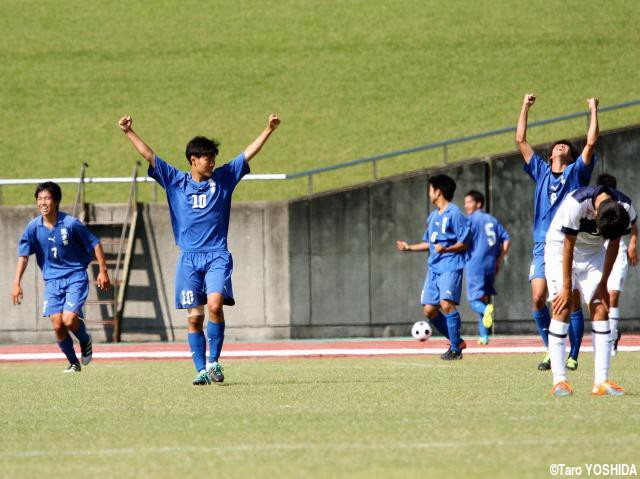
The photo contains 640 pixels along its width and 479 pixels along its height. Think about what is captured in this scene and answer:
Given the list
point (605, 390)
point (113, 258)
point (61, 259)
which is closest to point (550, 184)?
point (605, 390)

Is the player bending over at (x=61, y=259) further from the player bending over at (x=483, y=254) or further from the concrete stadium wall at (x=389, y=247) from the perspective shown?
the concrete stadium wall at (x=389, y=247)

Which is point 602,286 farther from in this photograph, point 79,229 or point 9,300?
point 9,300

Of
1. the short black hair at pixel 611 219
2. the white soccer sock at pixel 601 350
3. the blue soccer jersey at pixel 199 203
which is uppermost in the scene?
the blue soccer jersey at pixel 199 203

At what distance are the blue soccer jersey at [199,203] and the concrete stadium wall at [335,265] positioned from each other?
36.2 ft

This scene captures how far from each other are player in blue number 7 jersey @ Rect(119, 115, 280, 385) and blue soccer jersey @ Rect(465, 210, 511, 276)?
8.91m

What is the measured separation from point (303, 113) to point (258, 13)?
893cm

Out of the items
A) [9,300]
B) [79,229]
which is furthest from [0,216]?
[79,229]

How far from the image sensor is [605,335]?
10.5m

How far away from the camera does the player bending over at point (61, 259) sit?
14992mm

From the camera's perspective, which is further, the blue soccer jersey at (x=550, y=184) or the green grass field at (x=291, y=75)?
the green grass field at (x=291, y=75)

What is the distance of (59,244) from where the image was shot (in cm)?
1510

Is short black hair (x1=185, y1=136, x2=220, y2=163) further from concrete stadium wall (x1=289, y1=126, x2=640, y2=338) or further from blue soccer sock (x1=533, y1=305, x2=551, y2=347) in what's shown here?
concrete stadium wall (x1=289, y1=126, x2=640, y2=338)

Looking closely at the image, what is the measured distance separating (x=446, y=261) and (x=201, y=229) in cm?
494

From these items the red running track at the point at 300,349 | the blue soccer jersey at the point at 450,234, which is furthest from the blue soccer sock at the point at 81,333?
the blue soccer jersey at the point at 450,234
